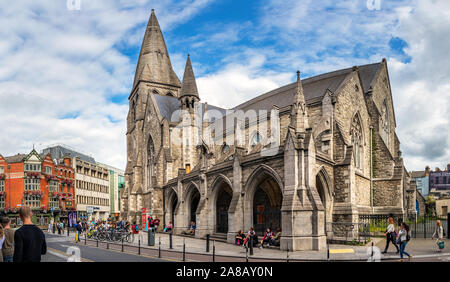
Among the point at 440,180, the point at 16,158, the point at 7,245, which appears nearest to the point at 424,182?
the point at 440,180

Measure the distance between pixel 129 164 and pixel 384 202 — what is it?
35244 mm

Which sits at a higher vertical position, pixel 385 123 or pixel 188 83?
pixel 188 83

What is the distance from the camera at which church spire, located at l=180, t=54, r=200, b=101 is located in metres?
42.7

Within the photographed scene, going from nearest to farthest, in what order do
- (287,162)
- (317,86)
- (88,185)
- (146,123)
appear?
(287,162), (317,86), (146,123), (88,185)

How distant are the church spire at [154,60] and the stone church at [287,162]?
8.52m

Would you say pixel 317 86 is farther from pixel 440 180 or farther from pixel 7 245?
pixel 440 180

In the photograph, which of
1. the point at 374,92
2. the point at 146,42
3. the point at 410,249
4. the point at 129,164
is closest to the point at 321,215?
the point at 410,249

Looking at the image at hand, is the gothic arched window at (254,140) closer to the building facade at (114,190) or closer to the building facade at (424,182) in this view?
the building facade at (114,190)

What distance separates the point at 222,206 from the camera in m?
28.4

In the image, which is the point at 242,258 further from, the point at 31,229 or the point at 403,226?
the point at 31,229

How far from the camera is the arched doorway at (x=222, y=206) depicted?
88.3 ft

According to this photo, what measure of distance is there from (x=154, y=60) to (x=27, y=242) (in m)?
51.5

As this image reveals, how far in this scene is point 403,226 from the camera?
44.6ft
